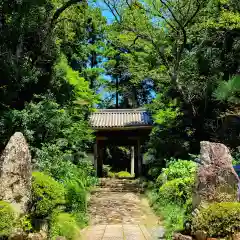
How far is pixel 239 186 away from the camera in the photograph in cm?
612

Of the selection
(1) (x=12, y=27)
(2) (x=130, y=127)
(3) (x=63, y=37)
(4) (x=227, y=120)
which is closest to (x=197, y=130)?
(4) (x=227, y=120)

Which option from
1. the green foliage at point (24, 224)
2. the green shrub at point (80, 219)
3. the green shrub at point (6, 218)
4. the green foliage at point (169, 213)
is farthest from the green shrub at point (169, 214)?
the green shrub at point (6, 218)

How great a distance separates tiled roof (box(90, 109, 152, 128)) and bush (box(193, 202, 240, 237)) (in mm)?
12248

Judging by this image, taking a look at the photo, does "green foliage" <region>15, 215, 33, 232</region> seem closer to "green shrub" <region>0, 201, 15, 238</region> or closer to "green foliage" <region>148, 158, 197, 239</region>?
"green shrub" <region>0, 201, 15, 238</region>

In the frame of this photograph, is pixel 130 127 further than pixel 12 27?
Yes

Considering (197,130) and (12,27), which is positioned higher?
(12,27)

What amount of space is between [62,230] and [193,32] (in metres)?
11.7

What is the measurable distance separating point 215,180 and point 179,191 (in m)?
3.84

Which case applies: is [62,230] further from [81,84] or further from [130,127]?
[130,127]

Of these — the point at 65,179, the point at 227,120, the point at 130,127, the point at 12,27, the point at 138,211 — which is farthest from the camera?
the point at 130,127

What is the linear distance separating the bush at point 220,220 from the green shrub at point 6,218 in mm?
2995

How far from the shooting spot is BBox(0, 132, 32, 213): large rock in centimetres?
582

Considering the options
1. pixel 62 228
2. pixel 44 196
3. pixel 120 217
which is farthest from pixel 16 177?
pixel 120 217

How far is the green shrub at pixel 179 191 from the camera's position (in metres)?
9.60
